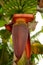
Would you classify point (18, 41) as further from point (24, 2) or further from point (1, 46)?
point (1, 46)

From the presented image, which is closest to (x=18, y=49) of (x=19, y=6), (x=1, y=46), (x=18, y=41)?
(x=18, y=41)

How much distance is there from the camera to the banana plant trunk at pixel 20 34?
0.40m

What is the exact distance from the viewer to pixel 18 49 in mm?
391

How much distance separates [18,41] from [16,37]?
0.5 inches

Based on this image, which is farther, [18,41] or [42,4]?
[42,4]

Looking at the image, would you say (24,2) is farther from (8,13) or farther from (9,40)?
(9,40)

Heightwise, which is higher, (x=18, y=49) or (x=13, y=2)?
(x=13, y=2)

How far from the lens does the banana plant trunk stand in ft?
1.32

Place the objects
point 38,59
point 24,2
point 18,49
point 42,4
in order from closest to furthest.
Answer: point 18,49, point 24,2, point 42,4, point 38,59

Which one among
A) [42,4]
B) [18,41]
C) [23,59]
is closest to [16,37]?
[18,41]

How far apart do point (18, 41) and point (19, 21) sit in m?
Answer: 0.07

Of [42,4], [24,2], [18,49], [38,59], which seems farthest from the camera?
[38,59]

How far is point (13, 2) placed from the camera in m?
0.49

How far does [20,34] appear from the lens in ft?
1.38
